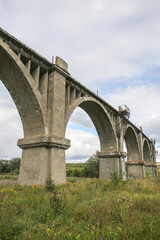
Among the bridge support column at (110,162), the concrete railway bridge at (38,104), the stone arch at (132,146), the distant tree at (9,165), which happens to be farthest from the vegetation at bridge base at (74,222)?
the distant tree at (9,165)

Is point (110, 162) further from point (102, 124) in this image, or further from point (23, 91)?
point (23, 91)

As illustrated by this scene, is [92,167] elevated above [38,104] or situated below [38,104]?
below

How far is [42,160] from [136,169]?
1974cm

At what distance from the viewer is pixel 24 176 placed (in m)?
9.12

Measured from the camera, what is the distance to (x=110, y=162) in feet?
56.0

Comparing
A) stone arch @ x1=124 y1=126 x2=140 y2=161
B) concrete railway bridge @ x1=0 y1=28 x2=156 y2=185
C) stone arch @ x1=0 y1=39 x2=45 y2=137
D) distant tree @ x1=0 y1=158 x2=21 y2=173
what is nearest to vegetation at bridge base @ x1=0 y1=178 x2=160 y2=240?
concrete railway bridge @ x1=0 y1=28 x2=156 y2=185

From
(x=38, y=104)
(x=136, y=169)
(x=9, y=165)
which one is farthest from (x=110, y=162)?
(x=9, y=165)

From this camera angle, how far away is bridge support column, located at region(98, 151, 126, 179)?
16.7 m

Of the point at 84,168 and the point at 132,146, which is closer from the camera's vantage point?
the point at 132,146

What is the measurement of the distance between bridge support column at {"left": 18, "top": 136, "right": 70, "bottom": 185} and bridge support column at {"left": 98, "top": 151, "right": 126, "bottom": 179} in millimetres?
8398

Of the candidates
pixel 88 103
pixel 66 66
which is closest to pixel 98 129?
pixel 88 103

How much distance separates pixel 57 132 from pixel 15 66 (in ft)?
12.6

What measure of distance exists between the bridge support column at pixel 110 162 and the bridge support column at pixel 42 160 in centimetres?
840

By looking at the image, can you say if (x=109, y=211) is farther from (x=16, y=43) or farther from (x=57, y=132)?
(x=16, y=43)
